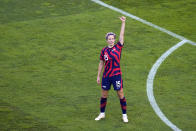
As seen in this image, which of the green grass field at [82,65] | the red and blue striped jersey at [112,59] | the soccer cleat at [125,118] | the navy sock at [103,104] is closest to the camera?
the red and blue striped jersey at [112,59]

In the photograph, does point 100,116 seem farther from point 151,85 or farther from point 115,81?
point 151,85

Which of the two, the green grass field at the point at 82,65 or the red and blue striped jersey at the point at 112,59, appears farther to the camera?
the green grass field at the point at 82,65

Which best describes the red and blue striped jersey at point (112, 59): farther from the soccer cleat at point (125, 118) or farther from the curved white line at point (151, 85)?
the curved white line at point (151, 85)

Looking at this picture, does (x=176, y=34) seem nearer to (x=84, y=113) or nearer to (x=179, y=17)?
(x=179, y=17)

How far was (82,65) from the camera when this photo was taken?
14203mm

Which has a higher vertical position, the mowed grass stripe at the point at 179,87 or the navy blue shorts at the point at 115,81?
the navy blue shorts at the point at 115,81

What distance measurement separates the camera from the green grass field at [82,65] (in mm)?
11203

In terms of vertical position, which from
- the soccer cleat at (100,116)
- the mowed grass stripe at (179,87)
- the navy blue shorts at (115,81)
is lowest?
the soccer cleat at (100,116)

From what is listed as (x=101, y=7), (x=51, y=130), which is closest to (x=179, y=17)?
(x=101, y=7)

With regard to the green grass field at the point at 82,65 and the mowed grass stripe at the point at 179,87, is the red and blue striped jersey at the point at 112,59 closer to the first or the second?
the green grass field at the point at 82,65

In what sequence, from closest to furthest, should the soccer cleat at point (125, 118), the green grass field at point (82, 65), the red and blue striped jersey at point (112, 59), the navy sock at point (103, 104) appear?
1. the red and blue striped jersey at point (112, 59)
2. the soccer cleat at point (125, 118)
3. the navy sock at point (103, 104)
4. the green grass field at point (82, 65)

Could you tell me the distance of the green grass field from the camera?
1120 cm

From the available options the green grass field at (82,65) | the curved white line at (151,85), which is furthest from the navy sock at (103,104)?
the curved white line at (151,85)

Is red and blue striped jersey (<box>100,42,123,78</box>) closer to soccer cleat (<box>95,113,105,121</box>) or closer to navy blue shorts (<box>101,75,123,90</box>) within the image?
navy blue shorts (<box>101,75,123,90</box>)
